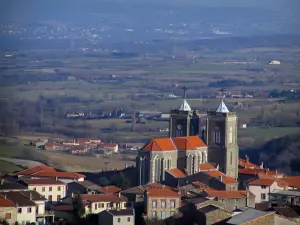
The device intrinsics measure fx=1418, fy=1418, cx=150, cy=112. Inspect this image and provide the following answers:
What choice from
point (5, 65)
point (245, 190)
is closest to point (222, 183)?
point (245, 190)

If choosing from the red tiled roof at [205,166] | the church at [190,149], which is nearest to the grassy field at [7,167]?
the church at [190,149]

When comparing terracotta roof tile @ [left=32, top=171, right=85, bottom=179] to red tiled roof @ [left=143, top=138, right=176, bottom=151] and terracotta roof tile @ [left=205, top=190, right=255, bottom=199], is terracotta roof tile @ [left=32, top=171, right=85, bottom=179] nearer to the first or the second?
red tiled roof @ [left=143, top=138, right=176, bottom=151]

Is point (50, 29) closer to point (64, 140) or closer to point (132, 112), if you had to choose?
point (132, 112)

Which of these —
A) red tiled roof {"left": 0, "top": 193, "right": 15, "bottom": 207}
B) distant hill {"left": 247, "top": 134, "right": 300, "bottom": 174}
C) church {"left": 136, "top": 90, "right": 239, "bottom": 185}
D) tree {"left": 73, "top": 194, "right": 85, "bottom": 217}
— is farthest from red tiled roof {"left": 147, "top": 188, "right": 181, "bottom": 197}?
distant hill {"left": 247, "top": 134, "right": 300, "bottom": 174}

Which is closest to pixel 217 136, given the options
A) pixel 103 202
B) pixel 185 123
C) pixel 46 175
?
pixel 185 123

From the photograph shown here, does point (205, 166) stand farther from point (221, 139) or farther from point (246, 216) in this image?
point (246, 216)
